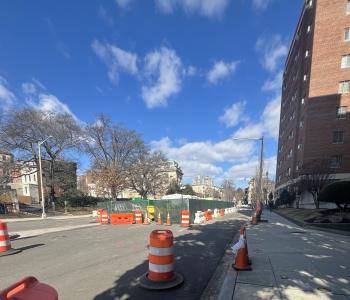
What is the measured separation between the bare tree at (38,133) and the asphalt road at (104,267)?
28.6 meters

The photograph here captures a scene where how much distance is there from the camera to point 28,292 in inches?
69.4

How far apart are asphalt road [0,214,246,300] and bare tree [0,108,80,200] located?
28598mm

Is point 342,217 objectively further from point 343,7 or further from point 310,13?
point 310,13

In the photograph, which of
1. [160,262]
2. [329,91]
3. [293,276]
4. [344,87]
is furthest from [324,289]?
[344,87]

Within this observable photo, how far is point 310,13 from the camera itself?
132 ft

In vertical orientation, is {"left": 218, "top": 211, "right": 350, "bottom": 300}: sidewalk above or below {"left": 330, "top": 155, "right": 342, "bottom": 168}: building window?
below

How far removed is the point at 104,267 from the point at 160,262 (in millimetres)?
2282

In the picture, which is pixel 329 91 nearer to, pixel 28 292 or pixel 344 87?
pixel 344 87

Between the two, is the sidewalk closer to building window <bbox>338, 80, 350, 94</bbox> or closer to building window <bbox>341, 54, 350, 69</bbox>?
building window <bbox>338, 80, 350, 94</bbox>

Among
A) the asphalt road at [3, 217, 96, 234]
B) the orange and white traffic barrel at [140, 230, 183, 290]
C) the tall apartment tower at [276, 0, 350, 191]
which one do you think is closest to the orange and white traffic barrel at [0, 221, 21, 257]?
the orange and white traffic barrel at [140, 230, 183, 290]

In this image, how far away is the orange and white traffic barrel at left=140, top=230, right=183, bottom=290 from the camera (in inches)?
199

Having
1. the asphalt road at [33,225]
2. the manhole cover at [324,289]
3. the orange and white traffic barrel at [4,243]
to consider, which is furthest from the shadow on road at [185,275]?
the asphalt road at [33,225]

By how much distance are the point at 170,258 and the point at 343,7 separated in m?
43.4

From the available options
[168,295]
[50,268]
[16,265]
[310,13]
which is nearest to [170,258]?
[168,295]
